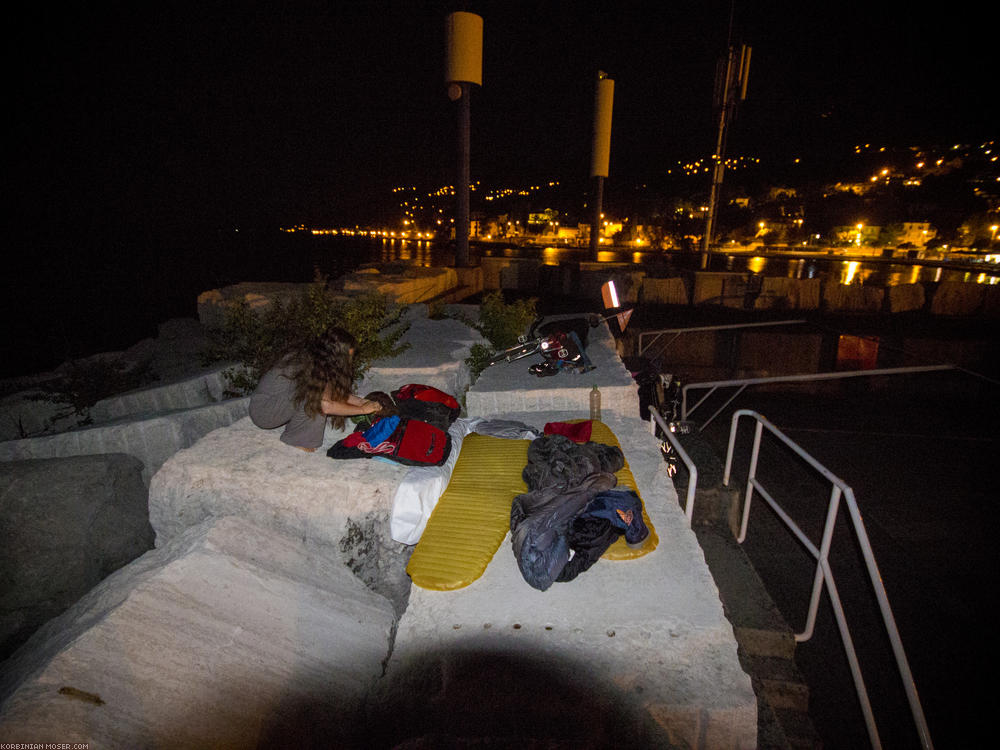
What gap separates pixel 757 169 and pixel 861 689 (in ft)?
344

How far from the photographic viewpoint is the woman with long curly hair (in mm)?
4043

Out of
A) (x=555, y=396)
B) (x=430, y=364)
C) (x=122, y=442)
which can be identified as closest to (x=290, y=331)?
(x=430, y=364)

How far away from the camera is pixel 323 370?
4.09 m

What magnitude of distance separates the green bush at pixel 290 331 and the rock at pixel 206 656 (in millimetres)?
3036

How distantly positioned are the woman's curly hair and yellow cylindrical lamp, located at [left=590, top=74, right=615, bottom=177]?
17.2 m

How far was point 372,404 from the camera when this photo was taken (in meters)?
4.36

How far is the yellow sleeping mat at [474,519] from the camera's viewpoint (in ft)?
9.45

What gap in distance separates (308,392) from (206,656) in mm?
2068

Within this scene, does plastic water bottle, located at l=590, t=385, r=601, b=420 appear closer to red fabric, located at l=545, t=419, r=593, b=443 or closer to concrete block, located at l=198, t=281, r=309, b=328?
red fabric, located at l=545, t=419, r=593, b=443

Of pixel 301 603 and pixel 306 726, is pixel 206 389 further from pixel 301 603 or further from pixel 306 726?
pixel 306 726

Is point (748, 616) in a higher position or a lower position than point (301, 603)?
lower

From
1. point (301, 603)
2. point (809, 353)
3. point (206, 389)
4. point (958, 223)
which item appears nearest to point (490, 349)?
point (206, 389)

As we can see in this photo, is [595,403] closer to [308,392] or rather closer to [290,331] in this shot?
[308,392]

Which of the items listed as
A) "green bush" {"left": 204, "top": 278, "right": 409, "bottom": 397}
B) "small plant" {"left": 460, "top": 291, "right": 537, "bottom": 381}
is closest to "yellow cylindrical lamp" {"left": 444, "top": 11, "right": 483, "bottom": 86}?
"small plant" {"left": 460, "top": 291, "right": 537, "bottom": 381}
